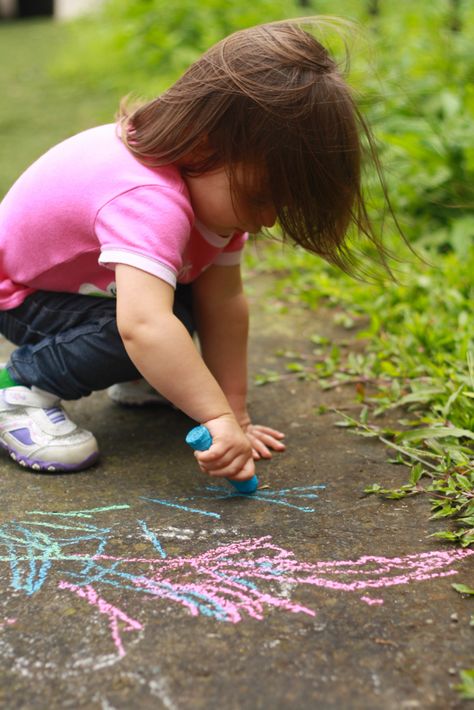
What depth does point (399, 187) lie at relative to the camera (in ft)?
10.4

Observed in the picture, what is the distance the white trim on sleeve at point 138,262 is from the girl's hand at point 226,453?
0.29 meters

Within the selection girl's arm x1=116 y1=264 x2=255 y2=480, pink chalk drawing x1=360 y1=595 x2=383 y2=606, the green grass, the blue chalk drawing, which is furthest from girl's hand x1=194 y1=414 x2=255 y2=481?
the green grass

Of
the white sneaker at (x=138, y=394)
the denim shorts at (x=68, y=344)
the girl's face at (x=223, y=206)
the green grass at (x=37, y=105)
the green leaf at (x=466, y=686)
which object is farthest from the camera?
the green grass at (x=37, y=105)

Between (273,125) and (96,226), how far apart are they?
40 cm

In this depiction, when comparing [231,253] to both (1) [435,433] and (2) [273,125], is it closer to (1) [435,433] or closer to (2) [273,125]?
(2) [273,125]

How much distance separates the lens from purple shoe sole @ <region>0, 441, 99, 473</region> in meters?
1.77

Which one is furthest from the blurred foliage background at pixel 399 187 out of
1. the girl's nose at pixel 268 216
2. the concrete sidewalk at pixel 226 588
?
the girl's nose at pixel 268 216

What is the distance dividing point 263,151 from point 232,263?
1.39ft

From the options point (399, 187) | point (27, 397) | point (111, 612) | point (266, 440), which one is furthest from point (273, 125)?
point (399, 187)

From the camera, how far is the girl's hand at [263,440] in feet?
6.07

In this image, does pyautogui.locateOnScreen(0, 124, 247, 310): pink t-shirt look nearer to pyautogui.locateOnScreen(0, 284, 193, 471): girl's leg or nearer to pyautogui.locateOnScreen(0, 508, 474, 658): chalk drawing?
pyautogui.locateOnScreen(0, 284, 193, 471): girl's leg

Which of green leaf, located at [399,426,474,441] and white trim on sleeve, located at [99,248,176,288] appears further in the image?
green leaf, located at [399,426,474,441]

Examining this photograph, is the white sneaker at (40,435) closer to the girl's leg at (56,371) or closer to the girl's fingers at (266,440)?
the girl's leg at (56,371)

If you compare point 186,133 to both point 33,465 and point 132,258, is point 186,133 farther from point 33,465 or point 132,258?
point 33,465
